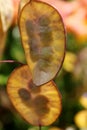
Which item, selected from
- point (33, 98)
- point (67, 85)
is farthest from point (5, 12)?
point (67, 85)

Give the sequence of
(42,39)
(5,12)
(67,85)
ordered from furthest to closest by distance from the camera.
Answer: (67,85) < (5,12) < (42,39)

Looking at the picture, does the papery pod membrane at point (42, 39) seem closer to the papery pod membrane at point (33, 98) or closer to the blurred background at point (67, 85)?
the papery pod membrane at point (33, 98)

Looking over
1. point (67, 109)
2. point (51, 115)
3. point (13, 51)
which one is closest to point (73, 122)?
point (67, 109)

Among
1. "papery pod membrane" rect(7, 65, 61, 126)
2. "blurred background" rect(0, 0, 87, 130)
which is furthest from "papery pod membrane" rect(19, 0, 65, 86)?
"blurred background" rect(0, 0, 87, 130)

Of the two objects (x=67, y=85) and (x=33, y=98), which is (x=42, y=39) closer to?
(x=33, y=98)

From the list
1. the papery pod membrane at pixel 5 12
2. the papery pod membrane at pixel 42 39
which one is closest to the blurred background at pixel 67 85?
the papery pod membrane at pixel 5 12

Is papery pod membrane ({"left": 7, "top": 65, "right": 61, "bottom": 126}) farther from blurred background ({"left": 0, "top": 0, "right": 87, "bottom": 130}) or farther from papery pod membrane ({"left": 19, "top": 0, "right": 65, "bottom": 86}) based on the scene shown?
blurred background ({"left": 0, "top": 0, "right": 87, "bottom": 130})

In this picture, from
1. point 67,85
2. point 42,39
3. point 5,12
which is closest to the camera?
point 42,39
